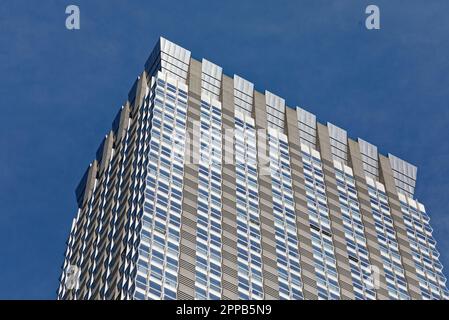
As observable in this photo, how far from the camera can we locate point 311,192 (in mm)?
139250

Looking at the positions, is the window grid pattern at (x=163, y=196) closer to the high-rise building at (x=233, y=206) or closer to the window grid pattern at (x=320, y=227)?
the high-rise building at (x=233, y=206)

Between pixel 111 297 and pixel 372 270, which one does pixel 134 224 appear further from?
pixel 372 270

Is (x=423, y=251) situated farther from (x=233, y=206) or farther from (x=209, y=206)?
(x=209, y=206)

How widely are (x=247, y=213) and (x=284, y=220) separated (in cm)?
563

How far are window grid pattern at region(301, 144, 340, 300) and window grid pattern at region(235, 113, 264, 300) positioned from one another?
7575 mm

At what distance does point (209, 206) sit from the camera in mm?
120688

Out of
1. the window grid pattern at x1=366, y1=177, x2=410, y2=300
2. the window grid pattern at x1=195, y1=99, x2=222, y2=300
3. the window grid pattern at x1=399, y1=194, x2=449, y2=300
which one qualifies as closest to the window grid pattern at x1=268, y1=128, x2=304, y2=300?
the window grid pattern at x1=195, y1=99, x2=222, y2=300

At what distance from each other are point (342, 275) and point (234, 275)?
17652 mm

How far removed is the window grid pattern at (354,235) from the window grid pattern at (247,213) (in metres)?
12.7

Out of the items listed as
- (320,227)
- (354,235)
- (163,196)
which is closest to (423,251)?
(354,235)

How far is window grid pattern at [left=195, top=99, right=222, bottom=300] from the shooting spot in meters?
106

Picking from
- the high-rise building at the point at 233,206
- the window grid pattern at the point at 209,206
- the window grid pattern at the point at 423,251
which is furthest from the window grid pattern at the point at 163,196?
the window grid pattern at the point at 423,251

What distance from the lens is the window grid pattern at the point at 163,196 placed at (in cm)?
10250
